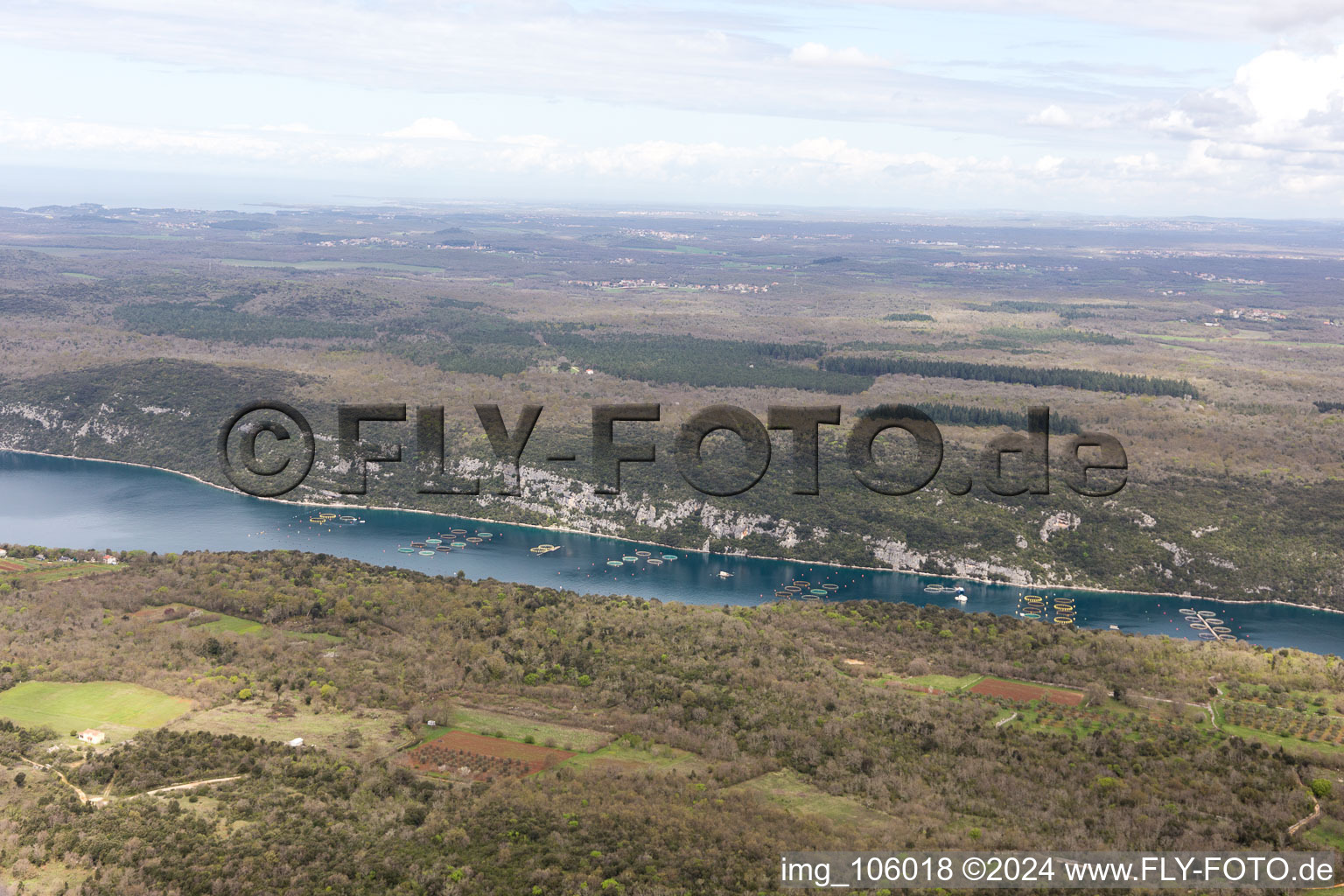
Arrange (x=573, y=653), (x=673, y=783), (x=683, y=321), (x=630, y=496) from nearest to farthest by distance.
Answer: (x=673, y=783), (x=573, y=653), (x=630, y=496), (x=683, y=321)

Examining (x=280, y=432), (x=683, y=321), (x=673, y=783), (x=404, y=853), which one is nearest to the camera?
(x=404, y=853)

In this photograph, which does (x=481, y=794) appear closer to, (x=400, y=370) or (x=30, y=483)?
(x=30, y=483)

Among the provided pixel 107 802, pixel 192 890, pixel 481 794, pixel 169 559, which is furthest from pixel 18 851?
pixel 169 559

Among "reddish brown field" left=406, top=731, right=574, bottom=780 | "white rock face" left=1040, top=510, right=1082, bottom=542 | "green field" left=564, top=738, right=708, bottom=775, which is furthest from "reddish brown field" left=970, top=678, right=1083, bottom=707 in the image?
"white rock face" left=1040, top=510, right=1082, bottom=542

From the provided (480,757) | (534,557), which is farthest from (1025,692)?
(534,557)

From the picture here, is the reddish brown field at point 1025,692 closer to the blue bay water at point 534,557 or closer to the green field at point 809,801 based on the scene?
the green field at point 809,801

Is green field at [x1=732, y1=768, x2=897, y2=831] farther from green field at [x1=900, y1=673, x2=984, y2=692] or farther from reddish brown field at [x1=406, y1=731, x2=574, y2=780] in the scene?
green field at [x1=900, y1=673, x2=984, y2=692]

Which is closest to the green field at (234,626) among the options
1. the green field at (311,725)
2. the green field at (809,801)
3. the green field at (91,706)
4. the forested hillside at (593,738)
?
the forested hillside at (593,738)
